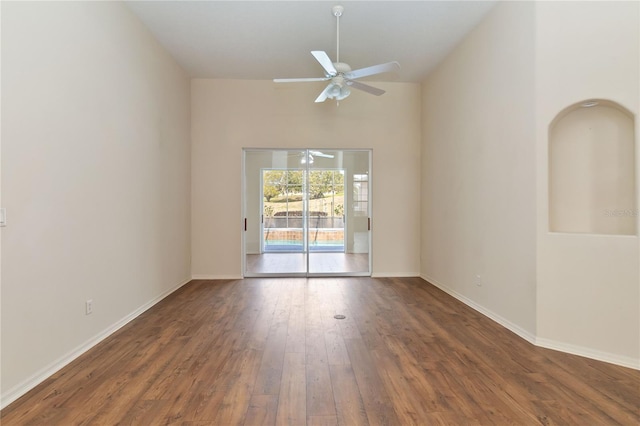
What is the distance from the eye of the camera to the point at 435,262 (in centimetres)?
499

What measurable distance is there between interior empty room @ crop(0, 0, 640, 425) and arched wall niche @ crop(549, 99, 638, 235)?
17 millimetres

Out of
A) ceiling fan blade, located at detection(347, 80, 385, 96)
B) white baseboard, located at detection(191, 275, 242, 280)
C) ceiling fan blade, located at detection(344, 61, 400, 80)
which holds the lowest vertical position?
white baseboard, located at detection(191, 275, 242, 280)

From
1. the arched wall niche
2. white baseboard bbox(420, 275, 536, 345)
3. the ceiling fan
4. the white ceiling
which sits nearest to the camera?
the arched wall niche

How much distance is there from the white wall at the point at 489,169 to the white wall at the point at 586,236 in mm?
108

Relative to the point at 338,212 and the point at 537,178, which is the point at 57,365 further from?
the point at 338,212

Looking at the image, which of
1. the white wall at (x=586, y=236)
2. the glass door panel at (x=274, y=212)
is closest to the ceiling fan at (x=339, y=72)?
the white wall at (x=586, y=236)

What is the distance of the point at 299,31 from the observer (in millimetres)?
3865

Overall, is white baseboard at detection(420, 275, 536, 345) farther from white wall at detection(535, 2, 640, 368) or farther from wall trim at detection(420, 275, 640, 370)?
white wall at detection(535, 2, 640, 368)

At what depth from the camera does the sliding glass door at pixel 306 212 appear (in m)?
5.55

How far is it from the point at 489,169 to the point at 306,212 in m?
3.01

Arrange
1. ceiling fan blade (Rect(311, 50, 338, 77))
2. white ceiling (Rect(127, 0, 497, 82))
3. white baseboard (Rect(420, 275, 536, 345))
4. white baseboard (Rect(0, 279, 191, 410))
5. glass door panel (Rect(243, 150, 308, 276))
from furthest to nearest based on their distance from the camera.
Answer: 1. glass door panel (Rect(243, 150, 308, 276))
2. white ceiling (Rect(127, 0, 497, 82))
3. ceiling fan blade (Rect(311, 50, 338, 77))
4. white baseboard (Rect(420, 275, 536, 345))
5. white baseboard (Rect(0, 279, 191, 410))

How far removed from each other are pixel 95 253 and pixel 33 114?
47.9 inches

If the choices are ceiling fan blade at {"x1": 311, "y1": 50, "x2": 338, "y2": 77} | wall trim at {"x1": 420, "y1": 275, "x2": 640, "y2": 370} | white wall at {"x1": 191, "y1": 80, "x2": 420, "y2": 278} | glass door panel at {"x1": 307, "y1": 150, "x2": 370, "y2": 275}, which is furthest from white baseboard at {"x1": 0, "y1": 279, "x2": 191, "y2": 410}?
wall trim at {"x1": 420, "y1": 275, "x2": 640, "y2": 370}

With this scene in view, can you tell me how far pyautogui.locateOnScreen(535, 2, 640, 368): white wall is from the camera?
94.7 inches
